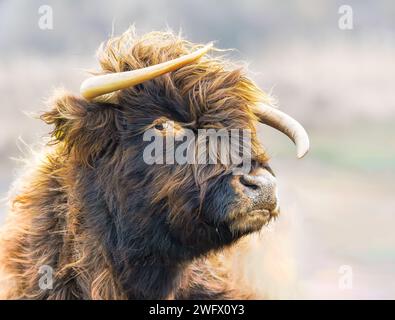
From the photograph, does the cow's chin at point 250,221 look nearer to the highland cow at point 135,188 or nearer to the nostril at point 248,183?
the highland cow at point 135,188

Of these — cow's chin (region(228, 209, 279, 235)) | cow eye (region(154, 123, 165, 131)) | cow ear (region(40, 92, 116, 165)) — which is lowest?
cow's chin (region(228, 209, 279, 235))

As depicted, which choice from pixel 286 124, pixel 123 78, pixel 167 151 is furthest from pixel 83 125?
pixel 286 124

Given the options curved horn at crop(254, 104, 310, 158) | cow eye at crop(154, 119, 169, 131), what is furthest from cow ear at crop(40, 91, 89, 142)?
curved horn at crop(254, 104, 310, 158)

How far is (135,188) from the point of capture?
16.8 ft

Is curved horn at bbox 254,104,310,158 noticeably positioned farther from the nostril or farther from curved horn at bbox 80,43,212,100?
curved horn at bbox 80,43,212,100

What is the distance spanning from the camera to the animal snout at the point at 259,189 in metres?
4.72

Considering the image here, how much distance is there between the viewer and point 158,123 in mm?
5082

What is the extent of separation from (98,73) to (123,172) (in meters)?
0.75

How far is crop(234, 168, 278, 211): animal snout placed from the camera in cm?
472

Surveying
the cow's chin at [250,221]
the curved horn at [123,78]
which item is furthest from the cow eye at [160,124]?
the cow's chin at [250,221]

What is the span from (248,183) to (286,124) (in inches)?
30.5

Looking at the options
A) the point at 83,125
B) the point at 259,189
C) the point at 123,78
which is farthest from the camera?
the point at 83,125

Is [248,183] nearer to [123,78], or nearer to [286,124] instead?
[286,124]
